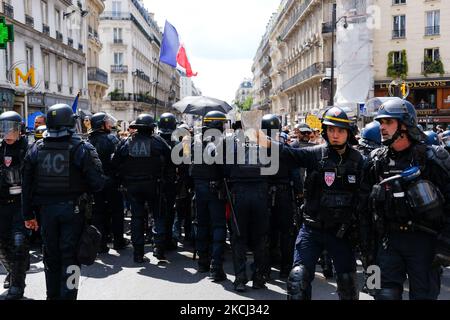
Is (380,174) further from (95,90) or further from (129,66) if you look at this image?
(129,66)

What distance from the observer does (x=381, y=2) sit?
33.7 m

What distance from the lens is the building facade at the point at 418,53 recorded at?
32.7m

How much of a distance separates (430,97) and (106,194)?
3061cm

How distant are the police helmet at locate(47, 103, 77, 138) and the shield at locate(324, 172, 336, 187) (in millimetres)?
2489

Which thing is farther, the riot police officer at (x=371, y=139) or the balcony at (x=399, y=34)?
the balcony at (x=399, y=34)

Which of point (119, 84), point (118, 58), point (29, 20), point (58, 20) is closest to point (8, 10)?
point (29, 20)

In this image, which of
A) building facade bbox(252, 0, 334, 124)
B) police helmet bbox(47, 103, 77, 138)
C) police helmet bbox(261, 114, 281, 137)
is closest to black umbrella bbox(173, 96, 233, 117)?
police helmet bbox(261, 114, 281, 137)

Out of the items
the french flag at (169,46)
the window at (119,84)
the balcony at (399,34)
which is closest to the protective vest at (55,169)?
the french flag at (169,46)

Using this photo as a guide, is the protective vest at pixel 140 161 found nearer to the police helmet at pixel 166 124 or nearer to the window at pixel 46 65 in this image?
the police helmet at pixel 166 124

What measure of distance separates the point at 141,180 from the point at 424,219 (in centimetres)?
422

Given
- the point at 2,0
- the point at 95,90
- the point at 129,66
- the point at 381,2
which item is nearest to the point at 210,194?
the point at 2,0

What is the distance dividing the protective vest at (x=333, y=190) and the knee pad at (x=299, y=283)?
1.48 ft

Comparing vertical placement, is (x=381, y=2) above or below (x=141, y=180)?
above
